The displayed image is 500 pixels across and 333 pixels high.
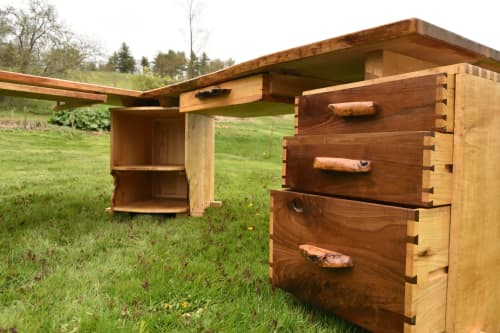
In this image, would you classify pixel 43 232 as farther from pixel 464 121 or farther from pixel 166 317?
pixel 464 121

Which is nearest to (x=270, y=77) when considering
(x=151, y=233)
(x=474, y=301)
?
(x=474, y=301)

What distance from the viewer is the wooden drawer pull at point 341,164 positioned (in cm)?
120

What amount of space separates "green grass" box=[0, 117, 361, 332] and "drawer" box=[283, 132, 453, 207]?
0.54 meters

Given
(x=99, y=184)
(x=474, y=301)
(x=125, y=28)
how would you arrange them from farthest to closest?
(x=125, y=28) < (x=99, y=184) < (x=474, y=301)

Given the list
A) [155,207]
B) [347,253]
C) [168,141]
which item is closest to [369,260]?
[347,253]

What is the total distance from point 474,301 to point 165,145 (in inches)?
139

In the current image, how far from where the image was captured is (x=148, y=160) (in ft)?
13.7

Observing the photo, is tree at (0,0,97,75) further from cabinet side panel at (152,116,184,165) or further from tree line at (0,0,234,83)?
cabinet side panel at (152,116,184,165)

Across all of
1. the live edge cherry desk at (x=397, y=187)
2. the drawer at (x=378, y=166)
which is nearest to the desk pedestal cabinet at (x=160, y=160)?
the live edge cherry desk at (x=397, y=187)

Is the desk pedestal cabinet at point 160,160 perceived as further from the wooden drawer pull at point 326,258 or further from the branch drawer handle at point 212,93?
the wooden drawer pull at point 326,258

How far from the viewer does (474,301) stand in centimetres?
121

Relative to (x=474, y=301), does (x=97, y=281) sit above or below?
below

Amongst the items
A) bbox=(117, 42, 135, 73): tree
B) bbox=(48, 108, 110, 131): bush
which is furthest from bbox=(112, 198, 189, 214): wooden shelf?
bbox=(117, 42, 135, 73): tree

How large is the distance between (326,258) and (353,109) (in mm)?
512
